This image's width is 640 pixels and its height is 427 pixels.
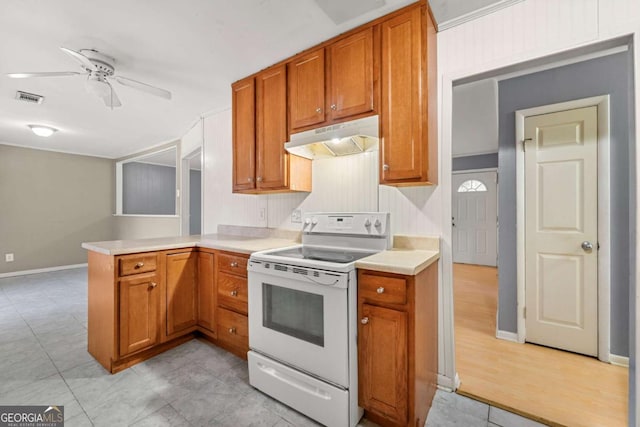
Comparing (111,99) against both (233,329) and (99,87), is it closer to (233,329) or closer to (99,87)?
(99,87)

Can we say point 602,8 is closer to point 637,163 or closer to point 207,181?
point 637,163

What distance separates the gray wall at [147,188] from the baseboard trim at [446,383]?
7187 millimetres

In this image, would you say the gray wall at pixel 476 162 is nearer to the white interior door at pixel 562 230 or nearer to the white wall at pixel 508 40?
the white interior door at pixel 562 230

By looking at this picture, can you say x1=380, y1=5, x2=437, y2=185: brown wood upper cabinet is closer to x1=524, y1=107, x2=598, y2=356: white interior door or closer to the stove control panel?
the stove control panel

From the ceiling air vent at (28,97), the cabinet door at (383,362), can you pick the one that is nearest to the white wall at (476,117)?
the cabinet door at (383,362)

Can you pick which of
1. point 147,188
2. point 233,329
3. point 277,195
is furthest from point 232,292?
point 147,188

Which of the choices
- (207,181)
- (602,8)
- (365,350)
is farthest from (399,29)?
(207,181)

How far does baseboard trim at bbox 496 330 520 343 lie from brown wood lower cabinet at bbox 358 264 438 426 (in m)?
1.50

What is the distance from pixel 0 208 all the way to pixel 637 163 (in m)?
7.86

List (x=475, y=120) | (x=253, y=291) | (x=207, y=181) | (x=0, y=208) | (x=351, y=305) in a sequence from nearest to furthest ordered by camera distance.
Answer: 1. (x=351, y=305)
2. (x=253, y=291)
3. (x=207, y=181)
4. (x=475, y=120)
5. (x=0, y=208)

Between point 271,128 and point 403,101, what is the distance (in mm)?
1123

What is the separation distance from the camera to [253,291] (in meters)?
1.83

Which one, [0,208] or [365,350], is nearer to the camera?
[365,350]

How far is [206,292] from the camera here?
7.85 feet
